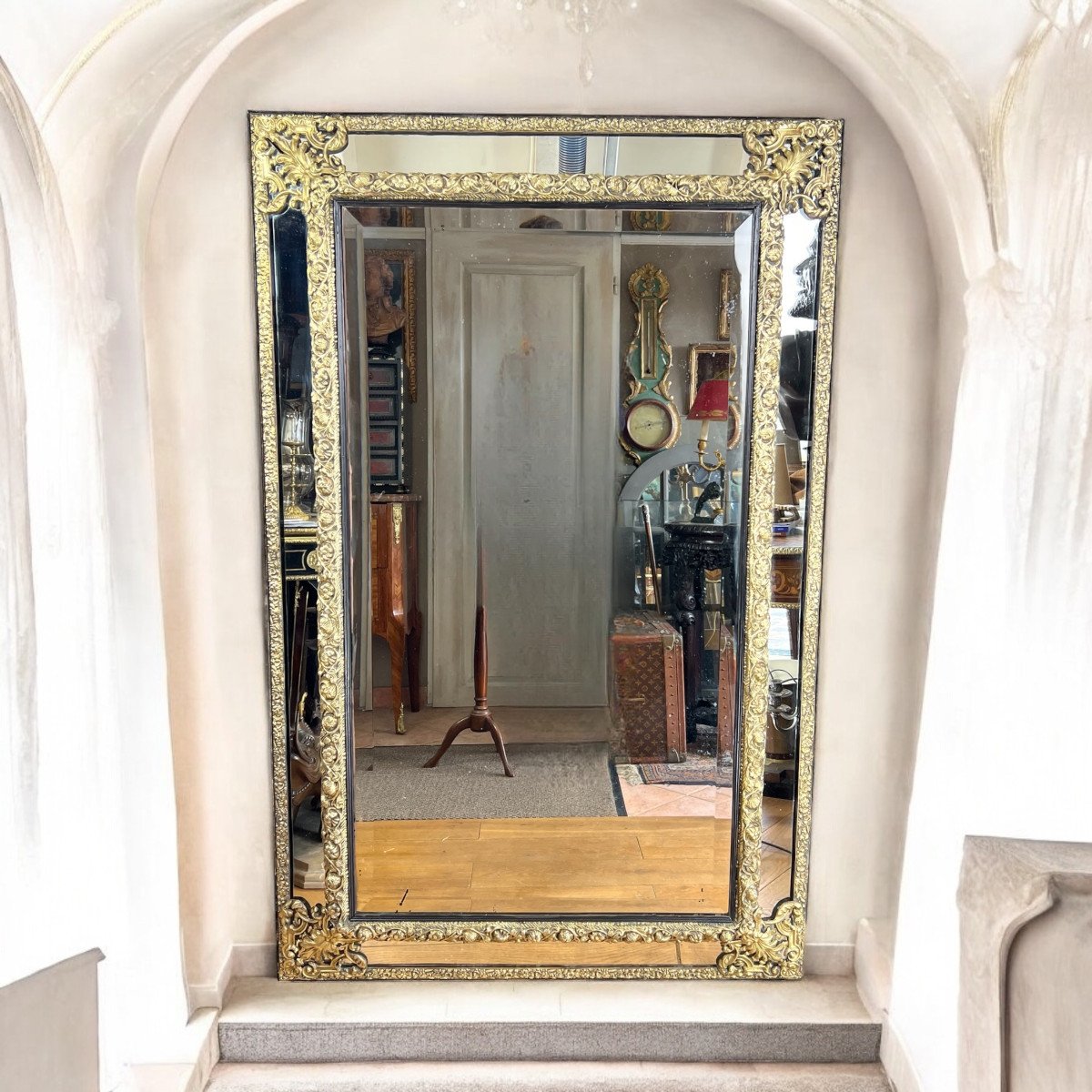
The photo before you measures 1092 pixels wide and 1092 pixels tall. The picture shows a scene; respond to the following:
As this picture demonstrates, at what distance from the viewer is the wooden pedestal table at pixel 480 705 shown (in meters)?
2.16

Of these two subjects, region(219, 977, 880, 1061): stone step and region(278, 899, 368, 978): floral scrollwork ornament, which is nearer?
region(219, 977, 880, 1061): stone step

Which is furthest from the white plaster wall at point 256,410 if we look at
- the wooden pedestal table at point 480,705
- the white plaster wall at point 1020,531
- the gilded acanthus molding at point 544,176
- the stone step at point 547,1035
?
the wooden pedestal table at point 480,705

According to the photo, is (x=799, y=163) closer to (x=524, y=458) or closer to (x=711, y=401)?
(x=711, y=401)

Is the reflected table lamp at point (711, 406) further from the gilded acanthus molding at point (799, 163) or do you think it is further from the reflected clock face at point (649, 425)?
the gilded acanthus molding at point (799, 163)

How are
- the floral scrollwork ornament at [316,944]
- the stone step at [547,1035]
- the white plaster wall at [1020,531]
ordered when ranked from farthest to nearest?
the floral scrollwork ornament at [316,944]
the stone step at [547,1035]
the white plaster wall at [1020,531]

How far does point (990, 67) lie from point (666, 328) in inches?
29.8

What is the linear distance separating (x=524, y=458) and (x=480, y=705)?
22.9 inches

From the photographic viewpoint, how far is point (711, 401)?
6.82 feet

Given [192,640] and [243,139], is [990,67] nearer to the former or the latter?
[243,139]

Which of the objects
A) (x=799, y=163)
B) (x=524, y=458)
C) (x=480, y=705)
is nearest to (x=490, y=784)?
(x=480, y=705)

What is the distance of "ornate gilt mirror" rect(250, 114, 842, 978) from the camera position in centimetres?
200

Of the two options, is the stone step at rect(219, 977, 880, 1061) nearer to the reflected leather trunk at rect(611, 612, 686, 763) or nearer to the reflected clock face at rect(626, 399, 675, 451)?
the reflected leather trunk at rect(611, 612, 686, 763)

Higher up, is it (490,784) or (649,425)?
(649,425)

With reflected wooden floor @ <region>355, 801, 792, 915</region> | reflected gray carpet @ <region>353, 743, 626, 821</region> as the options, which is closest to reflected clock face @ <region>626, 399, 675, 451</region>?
reflected gray carpet @ <region>353, 743, 626, 821</region>
